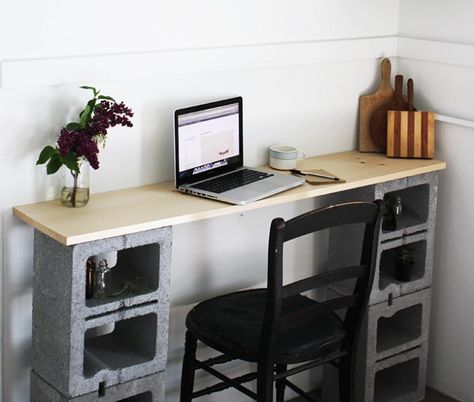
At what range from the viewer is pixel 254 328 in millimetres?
2744

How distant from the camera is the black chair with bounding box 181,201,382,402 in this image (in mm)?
2549

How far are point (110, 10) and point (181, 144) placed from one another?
0.42 meters

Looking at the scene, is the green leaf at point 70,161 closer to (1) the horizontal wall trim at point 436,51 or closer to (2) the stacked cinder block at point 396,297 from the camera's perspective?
(2) the stacked cinder block at point 396,297

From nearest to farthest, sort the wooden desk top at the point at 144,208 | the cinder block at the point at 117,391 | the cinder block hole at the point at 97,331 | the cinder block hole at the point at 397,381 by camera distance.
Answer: the wooden desk top at the point at 144,208, the cinder block at the point at 117,391, the cinder block hole at the point at 97,331, the cinder block hole at the point at 397,381

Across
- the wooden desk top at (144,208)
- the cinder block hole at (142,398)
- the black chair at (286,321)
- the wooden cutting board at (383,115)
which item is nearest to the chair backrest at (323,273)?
the black chair at (286,321)

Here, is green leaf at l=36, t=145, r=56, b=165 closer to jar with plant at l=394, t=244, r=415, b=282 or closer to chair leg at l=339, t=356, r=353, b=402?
chair leg at l=339, t=356, r=353, b=402

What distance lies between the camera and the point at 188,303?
3090mm

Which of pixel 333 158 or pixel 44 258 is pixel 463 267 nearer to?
pixel 333 158

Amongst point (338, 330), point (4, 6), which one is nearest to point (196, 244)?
point (338, 330)

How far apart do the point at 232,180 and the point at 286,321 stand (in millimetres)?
526

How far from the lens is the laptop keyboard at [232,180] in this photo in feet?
9.35

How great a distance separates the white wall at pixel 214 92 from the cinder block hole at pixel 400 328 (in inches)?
4.3

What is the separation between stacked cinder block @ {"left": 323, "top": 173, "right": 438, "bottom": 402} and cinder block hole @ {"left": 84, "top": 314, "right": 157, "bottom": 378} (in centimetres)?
82

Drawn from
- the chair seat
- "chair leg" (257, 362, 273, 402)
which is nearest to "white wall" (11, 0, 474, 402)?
the chair seat
